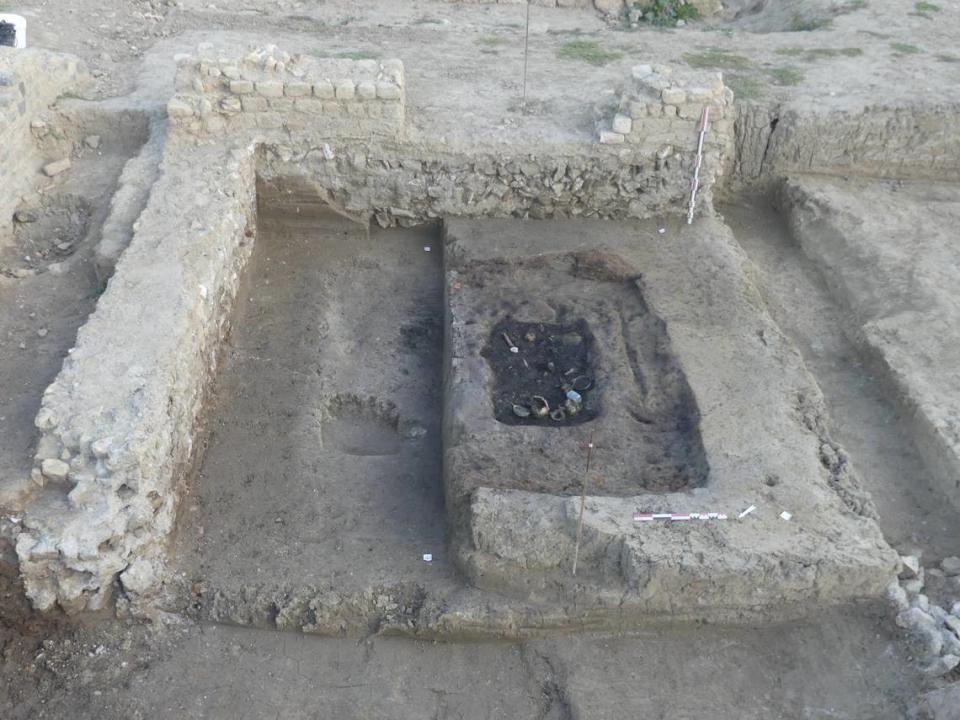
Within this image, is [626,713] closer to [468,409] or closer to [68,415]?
[468,409]

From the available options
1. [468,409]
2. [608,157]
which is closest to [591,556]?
[468,409]

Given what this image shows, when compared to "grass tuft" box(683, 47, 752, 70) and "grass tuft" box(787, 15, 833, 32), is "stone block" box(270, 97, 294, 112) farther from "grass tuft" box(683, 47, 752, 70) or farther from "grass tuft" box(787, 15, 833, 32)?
"grass tuft" box(787, 15, 833, 32)

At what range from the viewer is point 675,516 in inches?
167

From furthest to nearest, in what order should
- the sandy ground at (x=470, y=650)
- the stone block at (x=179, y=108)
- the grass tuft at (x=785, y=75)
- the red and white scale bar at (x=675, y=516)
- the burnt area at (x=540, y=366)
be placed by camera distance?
the grass tuft at (x=785, y=75) < the stone block at (x=179, y=108) < the burnt area at (x=540, y=366) < the red and white scale bar at (x=675, y=516) < the sandy ground at (x=470, y=650)

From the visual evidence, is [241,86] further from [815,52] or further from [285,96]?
[815,52]

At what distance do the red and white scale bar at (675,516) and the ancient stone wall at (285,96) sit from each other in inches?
147

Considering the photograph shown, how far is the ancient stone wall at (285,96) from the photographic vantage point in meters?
6.42

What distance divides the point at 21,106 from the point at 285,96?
210 centimetres

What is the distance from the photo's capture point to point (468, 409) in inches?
194

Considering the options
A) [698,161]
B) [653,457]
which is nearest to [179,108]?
[698,161]

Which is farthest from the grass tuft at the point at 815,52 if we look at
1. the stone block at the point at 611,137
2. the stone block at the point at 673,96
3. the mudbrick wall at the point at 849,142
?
the stone block at the point at 611,137

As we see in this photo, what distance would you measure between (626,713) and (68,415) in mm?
2921

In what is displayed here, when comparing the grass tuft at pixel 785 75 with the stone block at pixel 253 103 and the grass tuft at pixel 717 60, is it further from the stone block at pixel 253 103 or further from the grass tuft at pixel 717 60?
the stone block at pixel 253 103

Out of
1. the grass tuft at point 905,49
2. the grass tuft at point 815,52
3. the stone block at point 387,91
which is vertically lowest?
the grass tuft at point 815,52
